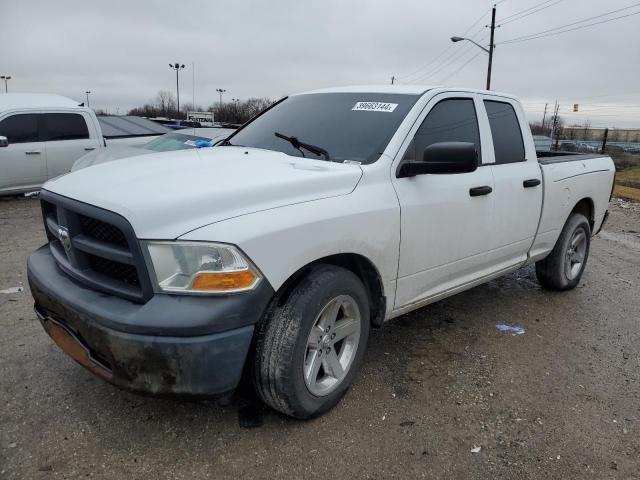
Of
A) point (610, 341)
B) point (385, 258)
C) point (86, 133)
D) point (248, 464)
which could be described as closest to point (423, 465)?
point (248, 464)

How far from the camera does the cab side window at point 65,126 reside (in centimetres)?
934

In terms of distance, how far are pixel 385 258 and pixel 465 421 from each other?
1013mm

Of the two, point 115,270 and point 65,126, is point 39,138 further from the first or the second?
point 115,270

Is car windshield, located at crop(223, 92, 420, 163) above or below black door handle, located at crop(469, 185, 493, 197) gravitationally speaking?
above

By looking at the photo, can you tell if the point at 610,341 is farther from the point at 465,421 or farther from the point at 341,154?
the point at 341,154

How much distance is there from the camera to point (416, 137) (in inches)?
131

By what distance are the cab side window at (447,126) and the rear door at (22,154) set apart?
7.91 m

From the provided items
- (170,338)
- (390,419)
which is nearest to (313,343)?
(390,419)

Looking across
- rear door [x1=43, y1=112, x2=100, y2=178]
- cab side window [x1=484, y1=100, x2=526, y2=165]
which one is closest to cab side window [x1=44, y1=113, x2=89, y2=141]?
rear door [x1=43, y1=112, x2=100, y2=178]

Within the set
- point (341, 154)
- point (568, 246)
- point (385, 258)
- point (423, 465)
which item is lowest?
point (423, 465)

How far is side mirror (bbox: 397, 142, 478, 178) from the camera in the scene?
3.00m

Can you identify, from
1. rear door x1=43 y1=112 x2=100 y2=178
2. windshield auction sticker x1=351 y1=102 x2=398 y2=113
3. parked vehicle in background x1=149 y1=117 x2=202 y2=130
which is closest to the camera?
windshield auction sticker x1=351 y1=102 x2=398 y2=113

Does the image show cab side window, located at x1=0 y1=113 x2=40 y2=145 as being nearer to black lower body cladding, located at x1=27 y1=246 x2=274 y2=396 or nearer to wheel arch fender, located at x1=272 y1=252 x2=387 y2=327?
black lower body cladding, located at x1=27 y1=246 x2=274 y2=396

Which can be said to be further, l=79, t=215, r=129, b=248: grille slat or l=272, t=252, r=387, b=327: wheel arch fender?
l=272, t=252, r=387, b=327: wheel arch fender
